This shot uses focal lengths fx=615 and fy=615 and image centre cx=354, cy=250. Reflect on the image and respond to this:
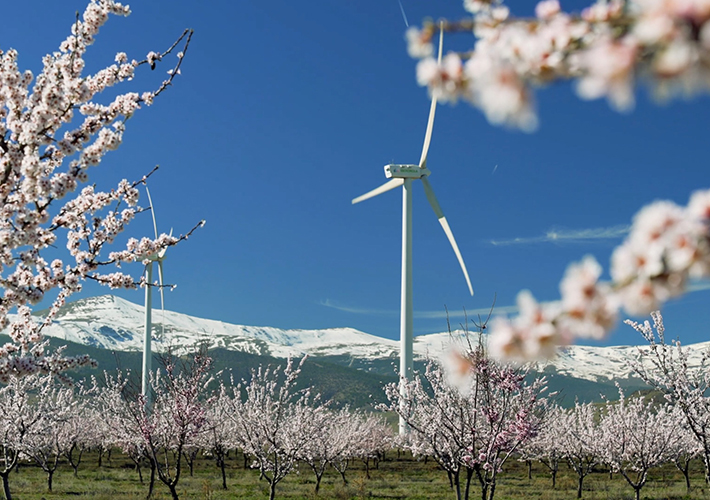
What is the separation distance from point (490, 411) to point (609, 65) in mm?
13512

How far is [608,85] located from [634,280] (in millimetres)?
675

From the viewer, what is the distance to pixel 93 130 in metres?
8.08

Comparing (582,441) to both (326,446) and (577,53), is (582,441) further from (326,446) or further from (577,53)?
(577,53)

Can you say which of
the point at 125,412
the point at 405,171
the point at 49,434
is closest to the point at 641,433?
the point at 125,412

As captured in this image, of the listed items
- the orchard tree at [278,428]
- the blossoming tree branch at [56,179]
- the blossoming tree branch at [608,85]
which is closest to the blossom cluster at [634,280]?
the blossoming tree branch at [608,85]

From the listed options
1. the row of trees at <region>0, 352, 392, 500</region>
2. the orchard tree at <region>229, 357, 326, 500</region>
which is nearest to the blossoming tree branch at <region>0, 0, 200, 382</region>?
the row of trees at <region>0, 352, 392, 500</region>

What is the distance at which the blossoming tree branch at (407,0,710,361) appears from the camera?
1520 mm

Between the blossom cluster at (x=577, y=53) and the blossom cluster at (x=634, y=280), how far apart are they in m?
0.49

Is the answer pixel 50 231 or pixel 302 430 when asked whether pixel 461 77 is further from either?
pixel 302 430

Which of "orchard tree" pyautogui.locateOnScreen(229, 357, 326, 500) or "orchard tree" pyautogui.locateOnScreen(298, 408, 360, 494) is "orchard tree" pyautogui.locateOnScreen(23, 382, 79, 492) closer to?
"orchard tree" pyautogui.locateOnScreen(229, 357, 326, 500)

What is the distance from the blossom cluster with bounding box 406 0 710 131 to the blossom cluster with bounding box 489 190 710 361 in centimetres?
49

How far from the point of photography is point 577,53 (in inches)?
82.7

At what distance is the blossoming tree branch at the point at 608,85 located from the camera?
1.52 m

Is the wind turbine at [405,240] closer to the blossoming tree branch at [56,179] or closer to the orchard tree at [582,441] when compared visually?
the orchard tree at [582,441]
